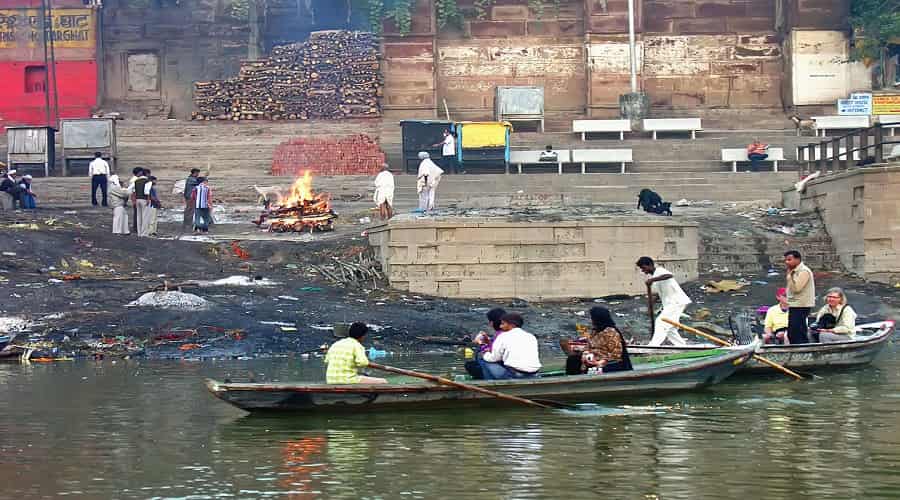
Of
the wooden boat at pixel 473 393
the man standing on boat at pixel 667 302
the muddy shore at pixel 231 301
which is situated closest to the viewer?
the wooden boat at pixel 473 393

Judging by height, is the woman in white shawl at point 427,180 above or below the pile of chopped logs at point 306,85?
below

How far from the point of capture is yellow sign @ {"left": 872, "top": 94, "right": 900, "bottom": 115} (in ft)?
118

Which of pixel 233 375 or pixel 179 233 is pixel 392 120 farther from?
pixel 233 375

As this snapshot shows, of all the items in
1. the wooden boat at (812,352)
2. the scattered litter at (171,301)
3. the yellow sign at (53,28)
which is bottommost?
the wooden boat at (812,352)

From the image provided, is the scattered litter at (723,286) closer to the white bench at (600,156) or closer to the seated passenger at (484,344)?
the seated passenger at (484,344)

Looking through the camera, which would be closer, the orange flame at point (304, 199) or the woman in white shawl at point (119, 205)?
the woman in white shawl at point (119, 205)

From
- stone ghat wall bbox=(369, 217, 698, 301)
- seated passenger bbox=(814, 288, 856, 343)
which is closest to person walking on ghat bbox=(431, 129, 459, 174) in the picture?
stone ghat wall bbox=(369, 217, 698, 301)

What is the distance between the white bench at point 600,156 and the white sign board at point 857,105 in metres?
7.45

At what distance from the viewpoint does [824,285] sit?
2323 cm

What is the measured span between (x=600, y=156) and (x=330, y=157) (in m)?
7.01

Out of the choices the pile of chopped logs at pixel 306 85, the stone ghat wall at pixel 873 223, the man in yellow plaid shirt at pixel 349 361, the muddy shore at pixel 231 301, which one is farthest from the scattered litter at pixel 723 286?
the pile of chopped logs at pixel 306 85

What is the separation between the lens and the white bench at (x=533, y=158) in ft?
107

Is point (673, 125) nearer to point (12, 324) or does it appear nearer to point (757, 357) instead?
point (757, 357)

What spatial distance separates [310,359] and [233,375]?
230 centimetres
